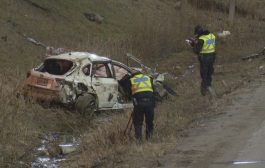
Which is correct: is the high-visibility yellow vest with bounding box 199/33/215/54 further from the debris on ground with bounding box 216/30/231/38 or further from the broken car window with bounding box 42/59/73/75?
the debris on ground with bounding box 216/30/231/38

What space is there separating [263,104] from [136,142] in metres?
4.66

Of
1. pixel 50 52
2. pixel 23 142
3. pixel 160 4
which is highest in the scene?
pixel 160 4

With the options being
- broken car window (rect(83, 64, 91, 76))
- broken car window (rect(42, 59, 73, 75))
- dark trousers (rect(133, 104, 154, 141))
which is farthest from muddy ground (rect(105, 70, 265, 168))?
broken car window (rect(42, 59, 73, 75))

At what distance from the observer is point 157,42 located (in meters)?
26.6

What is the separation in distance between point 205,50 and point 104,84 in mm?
2820

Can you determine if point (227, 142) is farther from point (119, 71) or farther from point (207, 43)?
point (119, 71)

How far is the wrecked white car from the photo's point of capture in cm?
1500

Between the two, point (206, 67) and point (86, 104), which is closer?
point (86, 104)

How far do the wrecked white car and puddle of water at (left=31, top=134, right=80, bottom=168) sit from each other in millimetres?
1262

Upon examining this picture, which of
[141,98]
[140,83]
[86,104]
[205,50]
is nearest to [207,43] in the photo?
[205,50]

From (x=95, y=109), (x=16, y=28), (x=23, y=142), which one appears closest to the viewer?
(x=23, y=142)

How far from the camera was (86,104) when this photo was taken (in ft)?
50.5

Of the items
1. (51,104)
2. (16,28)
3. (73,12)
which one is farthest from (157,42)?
(51,104)

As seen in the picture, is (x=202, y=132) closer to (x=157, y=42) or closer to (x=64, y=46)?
(x=64, y=46)
